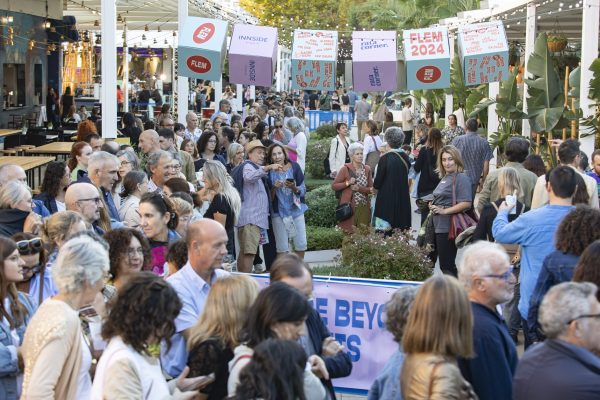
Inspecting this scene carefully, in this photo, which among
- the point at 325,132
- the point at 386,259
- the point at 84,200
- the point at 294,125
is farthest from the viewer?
the point at 325,132

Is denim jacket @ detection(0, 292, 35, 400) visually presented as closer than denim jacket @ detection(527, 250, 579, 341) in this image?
Yes

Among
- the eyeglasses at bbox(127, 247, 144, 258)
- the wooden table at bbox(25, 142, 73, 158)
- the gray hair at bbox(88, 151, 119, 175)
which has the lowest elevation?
the wooden table at bbox(25, 142, 73, 158)

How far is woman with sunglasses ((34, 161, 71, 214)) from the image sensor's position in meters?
9.70

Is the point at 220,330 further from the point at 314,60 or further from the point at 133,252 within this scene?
the point at 314,60

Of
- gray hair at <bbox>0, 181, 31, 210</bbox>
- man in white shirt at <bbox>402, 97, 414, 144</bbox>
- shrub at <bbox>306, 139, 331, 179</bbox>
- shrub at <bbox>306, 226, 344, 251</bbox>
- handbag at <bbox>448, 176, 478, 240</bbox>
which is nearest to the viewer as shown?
gray hair at <bbox>0, 181, 31, 210</bbox>

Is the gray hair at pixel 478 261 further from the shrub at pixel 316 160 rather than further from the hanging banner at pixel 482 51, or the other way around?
the shrub at pixel 316 160

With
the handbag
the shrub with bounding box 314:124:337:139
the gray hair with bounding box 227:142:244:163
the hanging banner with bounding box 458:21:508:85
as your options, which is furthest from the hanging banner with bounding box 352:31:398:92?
the shrub with bounding box 314:124:337:139

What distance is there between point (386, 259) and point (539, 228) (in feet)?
10.6

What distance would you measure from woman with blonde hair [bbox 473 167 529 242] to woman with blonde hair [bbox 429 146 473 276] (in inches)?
58.1

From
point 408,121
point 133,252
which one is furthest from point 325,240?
point 408,121

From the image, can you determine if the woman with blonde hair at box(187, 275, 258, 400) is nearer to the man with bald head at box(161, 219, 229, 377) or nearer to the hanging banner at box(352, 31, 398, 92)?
the man with bald head at box(161, 219, 229, 377)

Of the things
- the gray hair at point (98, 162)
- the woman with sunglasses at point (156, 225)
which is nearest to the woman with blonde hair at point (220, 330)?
the woman with sunglasses at point (156, 225)

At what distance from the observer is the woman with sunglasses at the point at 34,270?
6488 mm

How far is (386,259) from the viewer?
11.0m
